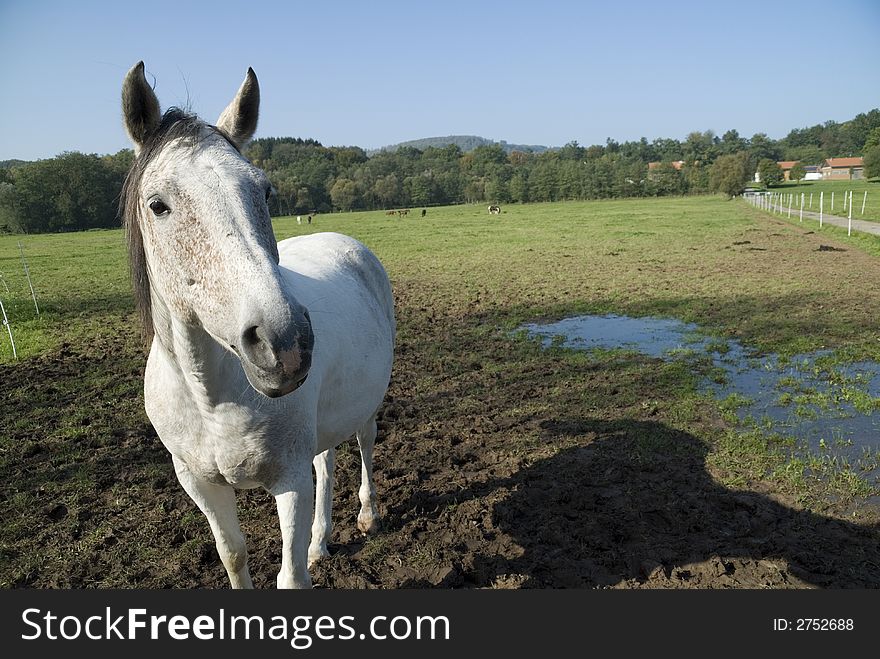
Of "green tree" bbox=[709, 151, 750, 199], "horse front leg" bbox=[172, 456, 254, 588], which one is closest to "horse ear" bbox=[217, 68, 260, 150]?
"horse front leg" bbox=[172, 456, 254, 588]

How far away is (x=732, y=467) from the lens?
4.56 metres

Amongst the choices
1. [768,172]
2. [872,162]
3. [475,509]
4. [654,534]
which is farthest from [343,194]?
[654,534]

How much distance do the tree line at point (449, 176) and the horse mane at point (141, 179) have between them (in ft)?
77.7

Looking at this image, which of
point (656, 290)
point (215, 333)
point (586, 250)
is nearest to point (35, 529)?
point (215, 333)

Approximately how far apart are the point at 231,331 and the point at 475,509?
2.98 m

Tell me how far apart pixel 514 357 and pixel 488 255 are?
45.2 feet

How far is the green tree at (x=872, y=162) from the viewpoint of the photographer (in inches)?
2968

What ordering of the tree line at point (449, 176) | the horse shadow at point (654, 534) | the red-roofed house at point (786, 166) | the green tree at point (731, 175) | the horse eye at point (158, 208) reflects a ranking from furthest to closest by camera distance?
the red-roofed house at point (786, 166)
the green tree at point (731, 175)
the tree line at point (449, 176)
the horse shadow at point (654, 534)
the horse eye at point (158, 208)

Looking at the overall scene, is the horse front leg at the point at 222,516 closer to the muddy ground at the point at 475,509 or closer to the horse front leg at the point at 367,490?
the muddy ground at the point at 475,509

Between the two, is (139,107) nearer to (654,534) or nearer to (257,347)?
(257,347)

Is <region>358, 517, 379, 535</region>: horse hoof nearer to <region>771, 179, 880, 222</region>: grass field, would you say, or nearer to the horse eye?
the horse eye

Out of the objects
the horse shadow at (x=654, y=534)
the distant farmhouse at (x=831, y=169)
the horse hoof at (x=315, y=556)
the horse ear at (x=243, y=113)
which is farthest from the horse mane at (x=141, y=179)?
the distant farmhouse at (x=831, y=169)

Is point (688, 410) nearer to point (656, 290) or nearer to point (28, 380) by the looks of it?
point (656, 290)

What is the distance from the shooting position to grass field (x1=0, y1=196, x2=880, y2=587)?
12.9 ft
